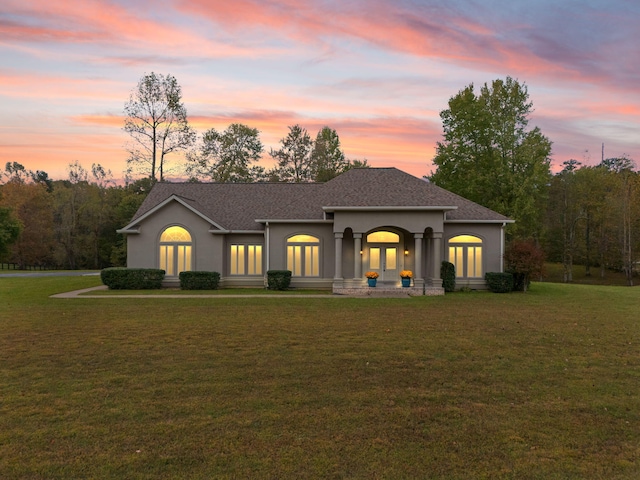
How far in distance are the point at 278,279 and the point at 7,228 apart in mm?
36600

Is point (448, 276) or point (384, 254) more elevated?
point (384, 254)

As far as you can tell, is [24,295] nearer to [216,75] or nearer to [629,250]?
[216,75]

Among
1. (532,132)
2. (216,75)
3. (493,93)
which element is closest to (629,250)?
(532,132)

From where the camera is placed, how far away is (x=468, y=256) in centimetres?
2488

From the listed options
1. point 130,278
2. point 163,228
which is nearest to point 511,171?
point 163,228

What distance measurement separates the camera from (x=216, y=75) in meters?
25.1

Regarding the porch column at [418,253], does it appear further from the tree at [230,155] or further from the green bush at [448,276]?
the tree at [230,155]

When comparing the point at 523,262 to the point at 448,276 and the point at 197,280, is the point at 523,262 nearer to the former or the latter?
the point at 448,276

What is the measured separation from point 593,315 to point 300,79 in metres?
20.2

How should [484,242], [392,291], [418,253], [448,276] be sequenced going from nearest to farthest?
[392,291]
[418,253]
[448,276]
[484,242]

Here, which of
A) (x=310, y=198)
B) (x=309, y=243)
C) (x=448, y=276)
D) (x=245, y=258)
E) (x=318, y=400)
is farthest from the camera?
(x=310, y=198)

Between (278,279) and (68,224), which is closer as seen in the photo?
(278,279)

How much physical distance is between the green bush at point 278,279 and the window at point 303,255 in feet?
3.33

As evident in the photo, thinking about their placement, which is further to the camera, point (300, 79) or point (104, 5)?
point (300, 79)
